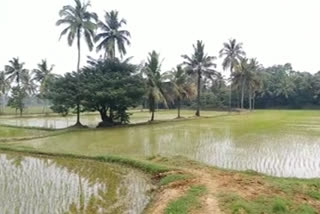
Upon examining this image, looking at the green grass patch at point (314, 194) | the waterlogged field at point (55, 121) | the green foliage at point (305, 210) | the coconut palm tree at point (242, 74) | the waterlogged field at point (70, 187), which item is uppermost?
the coconut palm tree at point (242, 74)

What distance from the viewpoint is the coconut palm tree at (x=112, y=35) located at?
29.8 metres

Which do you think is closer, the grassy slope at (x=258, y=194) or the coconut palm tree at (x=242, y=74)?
the grassy slope at (x=258, y=194)

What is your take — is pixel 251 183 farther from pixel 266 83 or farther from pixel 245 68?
pixel 266 83

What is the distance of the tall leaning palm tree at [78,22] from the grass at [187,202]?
20.2 m

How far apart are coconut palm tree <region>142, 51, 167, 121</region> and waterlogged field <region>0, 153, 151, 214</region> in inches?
681

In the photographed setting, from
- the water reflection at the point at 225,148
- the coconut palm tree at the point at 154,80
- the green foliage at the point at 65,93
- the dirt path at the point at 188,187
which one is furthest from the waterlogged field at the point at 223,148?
the coconut palm tree at the point at 154,80

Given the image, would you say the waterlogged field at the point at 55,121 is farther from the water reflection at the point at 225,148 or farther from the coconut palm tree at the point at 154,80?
the water reflection at the point at 225,148

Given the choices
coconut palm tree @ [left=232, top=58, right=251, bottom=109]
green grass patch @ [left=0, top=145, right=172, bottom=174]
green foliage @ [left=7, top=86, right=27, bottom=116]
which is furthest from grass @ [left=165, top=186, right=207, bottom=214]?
green foliage @ [left=7, top=86, right=27, bottom=116]

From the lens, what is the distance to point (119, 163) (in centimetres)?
1277

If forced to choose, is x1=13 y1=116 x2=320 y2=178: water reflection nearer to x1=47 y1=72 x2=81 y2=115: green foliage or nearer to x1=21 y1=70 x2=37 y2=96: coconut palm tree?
x1=47 y1=72 x2=81 y2=115: green foliage

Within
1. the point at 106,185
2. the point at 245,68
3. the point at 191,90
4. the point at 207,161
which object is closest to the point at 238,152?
the point at 207,161

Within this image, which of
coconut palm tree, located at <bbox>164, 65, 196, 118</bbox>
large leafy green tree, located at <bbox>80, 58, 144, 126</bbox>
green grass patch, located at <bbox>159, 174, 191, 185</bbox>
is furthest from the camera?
coconut palm tree, located at <bbox>164, 65, 196, 118</bbox>

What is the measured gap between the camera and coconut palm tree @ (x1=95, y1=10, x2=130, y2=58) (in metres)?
29.8

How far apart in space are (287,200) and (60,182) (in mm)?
6375
